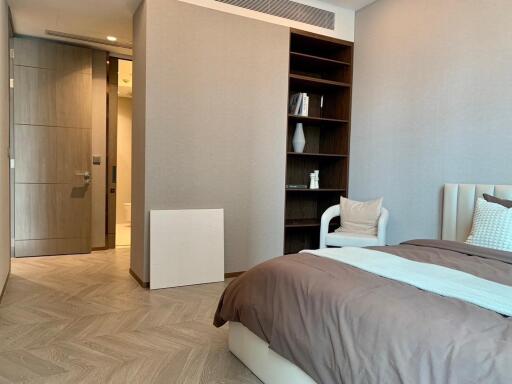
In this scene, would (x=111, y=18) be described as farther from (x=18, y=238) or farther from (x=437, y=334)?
(x=437, y=334)

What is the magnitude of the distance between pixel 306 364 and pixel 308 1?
3.70 m

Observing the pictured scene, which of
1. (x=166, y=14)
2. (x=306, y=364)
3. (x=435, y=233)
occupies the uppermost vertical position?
(x=166, y=14)

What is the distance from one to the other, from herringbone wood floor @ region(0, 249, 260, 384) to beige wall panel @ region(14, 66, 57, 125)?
185cm

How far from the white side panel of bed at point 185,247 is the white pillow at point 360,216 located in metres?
1.29

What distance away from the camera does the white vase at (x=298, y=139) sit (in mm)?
4258

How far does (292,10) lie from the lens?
3938 millimetres

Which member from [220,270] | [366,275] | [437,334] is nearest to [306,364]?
[366,275]

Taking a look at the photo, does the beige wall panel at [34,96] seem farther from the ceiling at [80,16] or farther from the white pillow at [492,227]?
the white pillow at [492,227]

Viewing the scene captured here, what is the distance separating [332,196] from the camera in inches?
180

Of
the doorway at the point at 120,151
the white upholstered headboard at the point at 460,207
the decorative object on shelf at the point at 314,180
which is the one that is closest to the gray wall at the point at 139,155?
the doorway at the point at 120,151

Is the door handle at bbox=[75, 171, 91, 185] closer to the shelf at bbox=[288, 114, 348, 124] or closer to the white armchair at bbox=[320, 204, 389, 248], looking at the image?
the shelf at bbox=[288, 114, 348, 124]

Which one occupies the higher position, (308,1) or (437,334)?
(308,1)

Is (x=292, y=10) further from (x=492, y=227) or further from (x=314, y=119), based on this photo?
(x=492, y=227)

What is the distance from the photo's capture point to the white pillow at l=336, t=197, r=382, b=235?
3758 mm
